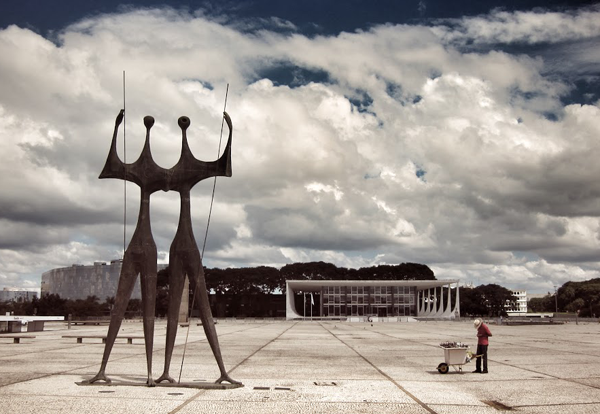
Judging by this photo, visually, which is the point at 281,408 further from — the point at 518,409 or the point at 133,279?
the point at 133,279

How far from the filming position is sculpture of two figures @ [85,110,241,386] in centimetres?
1135

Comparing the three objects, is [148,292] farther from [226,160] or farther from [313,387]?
[313,387]

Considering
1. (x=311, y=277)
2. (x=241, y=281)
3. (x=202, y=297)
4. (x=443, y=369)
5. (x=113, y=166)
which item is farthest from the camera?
(x=311, y=277)

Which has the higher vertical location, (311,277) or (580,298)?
(311,277)

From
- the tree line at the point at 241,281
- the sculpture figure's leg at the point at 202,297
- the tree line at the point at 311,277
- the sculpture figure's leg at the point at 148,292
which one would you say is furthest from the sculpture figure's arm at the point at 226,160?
the tree line at the point at 311,277

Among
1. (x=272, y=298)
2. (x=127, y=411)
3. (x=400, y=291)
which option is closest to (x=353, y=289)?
(x=400, y=291)

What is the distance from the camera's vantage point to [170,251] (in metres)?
11.5

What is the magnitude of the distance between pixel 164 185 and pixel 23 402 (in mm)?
4773

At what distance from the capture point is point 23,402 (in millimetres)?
8828

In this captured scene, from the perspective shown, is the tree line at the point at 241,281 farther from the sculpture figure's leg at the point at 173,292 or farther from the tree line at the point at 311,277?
the sculpture figure's leg at the point at 173,292

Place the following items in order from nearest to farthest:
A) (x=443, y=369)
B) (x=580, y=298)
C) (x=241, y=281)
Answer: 1. (x=443, y=369)
2. (x=580, y=298)
3. (x=241, y=281)

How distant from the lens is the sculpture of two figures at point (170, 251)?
37.2ft

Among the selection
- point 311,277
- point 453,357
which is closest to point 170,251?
point 453,357

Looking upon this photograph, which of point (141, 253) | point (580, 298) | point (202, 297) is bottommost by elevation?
point (580, 298)
